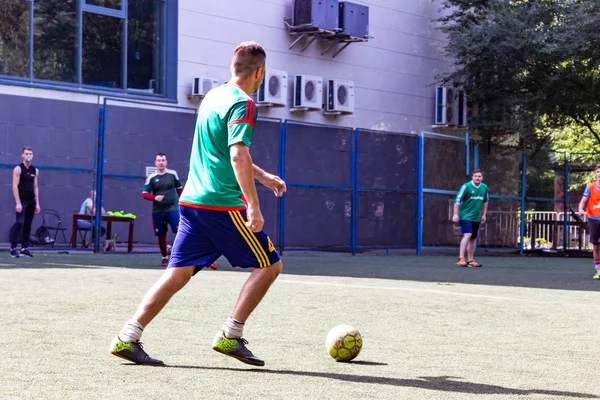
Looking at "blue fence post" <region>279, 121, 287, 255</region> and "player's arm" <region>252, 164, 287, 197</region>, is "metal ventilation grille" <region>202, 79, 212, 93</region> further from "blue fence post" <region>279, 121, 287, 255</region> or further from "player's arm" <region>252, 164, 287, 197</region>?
"player's arm" <region>252, 164, 287, 197</region>

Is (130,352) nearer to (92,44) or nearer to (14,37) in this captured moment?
(14,37)

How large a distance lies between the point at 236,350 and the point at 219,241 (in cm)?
67

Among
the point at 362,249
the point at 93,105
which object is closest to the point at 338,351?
the point at 93,105

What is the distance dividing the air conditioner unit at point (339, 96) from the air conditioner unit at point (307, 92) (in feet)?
1.33

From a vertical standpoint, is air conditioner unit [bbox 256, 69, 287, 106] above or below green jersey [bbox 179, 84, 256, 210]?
above

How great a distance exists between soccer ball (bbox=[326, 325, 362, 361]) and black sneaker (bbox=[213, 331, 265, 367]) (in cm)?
60

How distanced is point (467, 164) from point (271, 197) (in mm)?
6354

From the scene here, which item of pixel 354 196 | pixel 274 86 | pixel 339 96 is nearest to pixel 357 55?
pixel 339 96

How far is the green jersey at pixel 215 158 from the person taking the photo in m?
5.89

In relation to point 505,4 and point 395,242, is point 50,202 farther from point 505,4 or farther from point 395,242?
point 505,4

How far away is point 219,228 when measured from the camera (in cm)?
597

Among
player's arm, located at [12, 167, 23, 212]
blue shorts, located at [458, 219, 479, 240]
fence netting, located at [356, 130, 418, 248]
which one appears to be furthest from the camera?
fence netting, located at [356, 130, 418, 248]

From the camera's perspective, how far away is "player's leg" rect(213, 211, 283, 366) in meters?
5.96

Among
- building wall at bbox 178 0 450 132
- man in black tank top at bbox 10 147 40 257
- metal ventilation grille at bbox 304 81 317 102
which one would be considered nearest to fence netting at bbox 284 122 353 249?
metal ventilation grille at bbox 304 81 317 102
